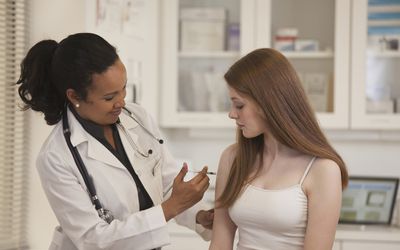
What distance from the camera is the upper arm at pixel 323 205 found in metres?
1.65

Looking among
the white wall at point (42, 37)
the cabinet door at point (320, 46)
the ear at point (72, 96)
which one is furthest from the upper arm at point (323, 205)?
the cabinet door at point (320, 46)

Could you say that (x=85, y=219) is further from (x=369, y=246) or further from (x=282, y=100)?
(x=369, y=246)

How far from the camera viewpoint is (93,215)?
1775mm

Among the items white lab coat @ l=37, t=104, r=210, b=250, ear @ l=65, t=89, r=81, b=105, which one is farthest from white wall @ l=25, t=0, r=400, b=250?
ear @ l=65, t=89, r=81, b=105

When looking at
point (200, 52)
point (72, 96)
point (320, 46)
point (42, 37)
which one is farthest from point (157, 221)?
point (320, 46)

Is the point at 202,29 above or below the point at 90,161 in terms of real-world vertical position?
above

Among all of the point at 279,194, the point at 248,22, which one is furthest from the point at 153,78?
the point at 279,194

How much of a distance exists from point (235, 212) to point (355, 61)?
162cm

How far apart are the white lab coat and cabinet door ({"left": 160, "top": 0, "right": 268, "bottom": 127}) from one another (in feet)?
4.20

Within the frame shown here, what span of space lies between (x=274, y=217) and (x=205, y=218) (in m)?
0.42

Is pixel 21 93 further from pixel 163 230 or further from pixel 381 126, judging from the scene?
pixel 381 126

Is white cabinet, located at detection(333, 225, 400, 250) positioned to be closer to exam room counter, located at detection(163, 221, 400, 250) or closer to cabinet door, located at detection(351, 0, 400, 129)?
exam room counter, located at detection(163, 221, 400, 250)

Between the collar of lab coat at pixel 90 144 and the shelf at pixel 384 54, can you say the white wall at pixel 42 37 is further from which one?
the shelf at pixel 384 54

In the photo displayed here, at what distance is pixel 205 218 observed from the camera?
2.06 m
